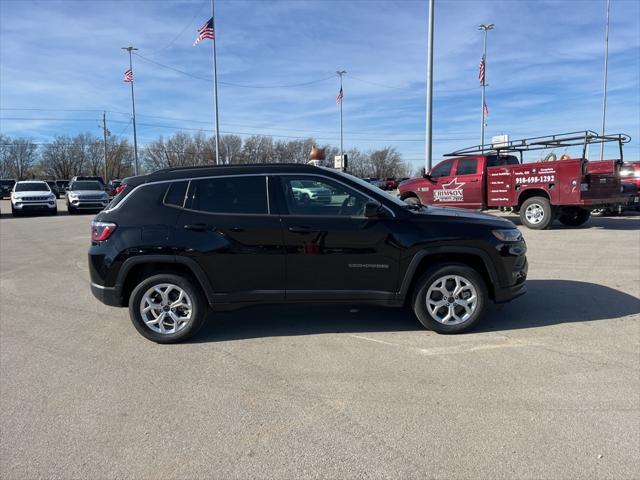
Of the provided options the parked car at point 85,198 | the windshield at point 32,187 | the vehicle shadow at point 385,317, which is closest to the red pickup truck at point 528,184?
the vehicle shadow at point 385,317

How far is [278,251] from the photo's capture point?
4836mm

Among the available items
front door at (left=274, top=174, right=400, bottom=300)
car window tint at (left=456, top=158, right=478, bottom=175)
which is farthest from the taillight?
car window tint at (left=456, top=158, right=478, bottom=175)

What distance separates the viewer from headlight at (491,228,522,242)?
4996mm

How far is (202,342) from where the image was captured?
4.98m

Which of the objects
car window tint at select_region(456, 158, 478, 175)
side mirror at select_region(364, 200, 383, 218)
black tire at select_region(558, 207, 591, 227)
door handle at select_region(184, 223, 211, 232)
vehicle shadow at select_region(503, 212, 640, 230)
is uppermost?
car window tint at select_region(456, 158, 478, 175)

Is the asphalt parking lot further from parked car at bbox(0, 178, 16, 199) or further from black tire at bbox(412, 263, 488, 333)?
parked car at bbox(0, 178, 16, 199)

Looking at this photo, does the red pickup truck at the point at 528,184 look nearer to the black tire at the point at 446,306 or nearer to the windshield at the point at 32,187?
the black tire at the point at 446,306

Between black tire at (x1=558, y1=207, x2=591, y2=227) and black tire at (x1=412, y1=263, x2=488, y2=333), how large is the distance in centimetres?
1105

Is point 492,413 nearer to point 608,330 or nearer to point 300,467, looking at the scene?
point 300,467

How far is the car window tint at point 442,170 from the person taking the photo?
48.9 ft

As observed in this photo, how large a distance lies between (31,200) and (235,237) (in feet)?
71.2

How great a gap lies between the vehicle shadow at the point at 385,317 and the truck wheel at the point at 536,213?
24.3 feet

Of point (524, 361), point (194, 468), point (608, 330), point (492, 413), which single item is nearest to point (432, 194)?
point (608, 330)

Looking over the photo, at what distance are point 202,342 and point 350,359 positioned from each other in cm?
160
